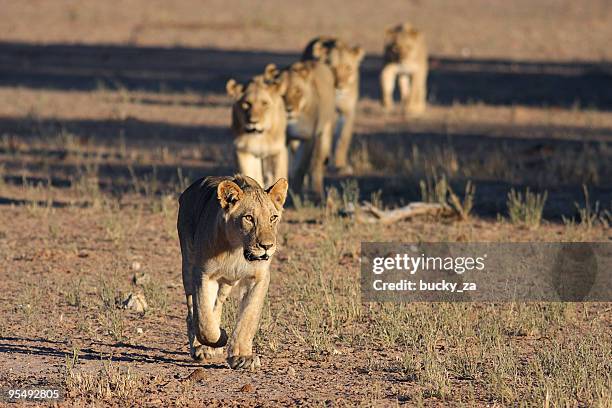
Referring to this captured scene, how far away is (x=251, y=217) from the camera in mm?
7176

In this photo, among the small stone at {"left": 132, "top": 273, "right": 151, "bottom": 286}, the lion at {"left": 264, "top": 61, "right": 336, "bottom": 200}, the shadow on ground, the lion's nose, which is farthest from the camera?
the shadow on ground

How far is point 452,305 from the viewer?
9.41 meters

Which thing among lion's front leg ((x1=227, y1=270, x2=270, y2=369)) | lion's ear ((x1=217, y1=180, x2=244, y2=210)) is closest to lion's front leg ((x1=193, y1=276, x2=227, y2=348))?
lion's front leg ((x1=227, y1=270, x2=270, y2=369))

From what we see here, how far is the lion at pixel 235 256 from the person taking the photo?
7.17 meters

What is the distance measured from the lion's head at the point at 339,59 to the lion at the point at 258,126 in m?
3.17

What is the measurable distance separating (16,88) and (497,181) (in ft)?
35.6

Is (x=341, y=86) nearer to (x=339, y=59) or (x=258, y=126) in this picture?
(x=339, y=59)

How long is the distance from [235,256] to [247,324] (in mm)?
408

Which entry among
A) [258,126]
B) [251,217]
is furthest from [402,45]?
[251,217]

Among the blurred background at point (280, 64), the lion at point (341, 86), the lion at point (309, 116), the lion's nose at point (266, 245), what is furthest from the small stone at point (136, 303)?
the lion at point (341, 86)

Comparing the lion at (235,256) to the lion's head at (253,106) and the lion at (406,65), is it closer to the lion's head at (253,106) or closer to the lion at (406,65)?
the lion's head at (253,106)

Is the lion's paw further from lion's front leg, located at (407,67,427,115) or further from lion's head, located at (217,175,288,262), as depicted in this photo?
lion's front leg, located at (407,67,427,115)

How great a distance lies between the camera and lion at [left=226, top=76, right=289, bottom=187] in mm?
11477

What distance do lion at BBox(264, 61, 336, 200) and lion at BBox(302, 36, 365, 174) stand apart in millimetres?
862
